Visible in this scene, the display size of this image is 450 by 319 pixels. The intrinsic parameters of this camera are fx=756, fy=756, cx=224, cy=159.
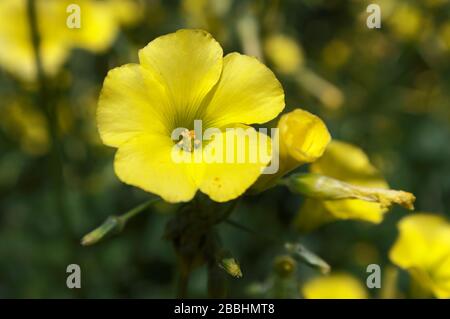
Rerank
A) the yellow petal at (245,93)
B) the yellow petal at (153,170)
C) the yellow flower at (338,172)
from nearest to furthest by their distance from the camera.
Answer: the yellow petal at (153,170) → the yellow petal at (245,93) → the yellow flower at (338,172)

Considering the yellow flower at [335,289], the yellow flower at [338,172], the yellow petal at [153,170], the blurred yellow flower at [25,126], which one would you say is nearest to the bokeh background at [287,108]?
the blurred yellow flower at [25,126]

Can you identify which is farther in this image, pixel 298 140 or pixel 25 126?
pixel 25 126

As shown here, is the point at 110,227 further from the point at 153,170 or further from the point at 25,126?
the point at 25,126

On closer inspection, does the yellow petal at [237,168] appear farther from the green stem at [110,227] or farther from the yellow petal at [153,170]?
the green stem at [110,227]

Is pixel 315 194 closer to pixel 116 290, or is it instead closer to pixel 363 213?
pixel 363 213

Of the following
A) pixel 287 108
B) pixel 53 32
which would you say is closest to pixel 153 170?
pixel 287 108

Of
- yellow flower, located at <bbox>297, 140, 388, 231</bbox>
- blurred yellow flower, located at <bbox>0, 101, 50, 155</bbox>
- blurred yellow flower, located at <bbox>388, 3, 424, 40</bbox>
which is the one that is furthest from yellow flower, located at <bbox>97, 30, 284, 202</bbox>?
blurred yellow flower, located at <bbox>388, 3, 424, 40</bbox>
